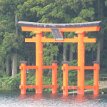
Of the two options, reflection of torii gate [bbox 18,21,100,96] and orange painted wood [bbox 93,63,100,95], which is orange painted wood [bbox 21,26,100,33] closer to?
reflection of torii gate [bbox 18,21,100,96]

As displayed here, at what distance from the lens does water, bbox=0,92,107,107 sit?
76562 mm

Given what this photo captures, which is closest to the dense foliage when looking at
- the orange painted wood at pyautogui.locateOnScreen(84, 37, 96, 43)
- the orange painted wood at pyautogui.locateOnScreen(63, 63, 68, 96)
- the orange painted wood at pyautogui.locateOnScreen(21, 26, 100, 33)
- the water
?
the orange painted wood at pyautogui.locateOnScreen(21, 26, 100, 33)

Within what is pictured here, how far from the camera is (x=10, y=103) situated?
7850 centimetres

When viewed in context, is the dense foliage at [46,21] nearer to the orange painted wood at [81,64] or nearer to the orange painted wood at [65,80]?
the orange painted wood at [81,64]

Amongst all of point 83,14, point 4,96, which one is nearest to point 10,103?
point 4,96

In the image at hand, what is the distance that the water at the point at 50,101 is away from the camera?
76.6 meters

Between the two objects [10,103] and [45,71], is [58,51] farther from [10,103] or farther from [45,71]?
[10,103]

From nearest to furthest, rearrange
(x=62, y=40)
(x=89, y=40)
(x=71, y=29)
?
(x=89, y=40)
(x=71, y=29)
(x=62, y=40)

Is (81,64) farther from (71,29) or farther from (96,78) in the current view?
(71,29)

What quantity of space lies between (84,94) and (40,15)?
41.9ft

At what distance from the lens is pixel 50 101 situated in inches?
3132

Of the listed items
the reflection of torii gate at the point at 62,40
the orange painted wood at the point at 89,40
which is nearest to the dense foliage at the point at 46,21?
the reflection of torii gate at the point at 62,40

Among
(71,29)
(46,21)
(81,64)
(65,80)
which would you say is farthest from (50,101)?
(46,21)

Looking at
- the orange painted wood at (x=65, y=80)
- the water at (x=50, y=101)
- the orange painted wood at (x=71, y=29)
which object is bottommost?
the water at (x=50, y=101)
